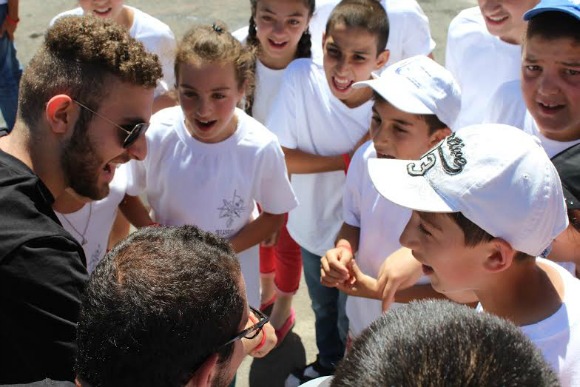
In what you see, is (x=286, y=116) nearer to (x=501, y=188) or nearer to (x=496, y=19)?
(x=496, y=19)

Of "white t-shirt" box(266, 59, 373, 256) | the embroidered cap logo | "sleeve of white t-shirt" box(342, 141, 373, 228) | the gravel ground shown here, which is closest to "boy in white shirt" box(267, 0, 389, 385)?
"white t-shirt" box(266, 59, 373, 256)

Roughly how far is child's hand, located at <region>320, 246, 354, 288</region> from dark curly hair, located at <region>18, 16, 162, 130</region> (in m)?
0.95

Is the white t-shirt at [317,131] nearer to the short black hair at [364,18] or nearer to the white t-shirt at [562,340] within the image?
the short black hair at [364,18]

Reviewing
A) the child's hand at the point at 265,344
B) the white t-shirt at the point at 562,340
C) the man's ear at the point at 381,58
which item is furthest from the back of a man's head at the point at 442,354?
the man's ear at the point at 381,58

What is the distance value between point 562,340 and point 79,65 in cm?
168

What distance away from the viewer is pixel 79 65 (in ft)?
6.95

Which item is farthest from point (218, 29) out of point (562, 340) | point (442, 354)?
point (442, 354)

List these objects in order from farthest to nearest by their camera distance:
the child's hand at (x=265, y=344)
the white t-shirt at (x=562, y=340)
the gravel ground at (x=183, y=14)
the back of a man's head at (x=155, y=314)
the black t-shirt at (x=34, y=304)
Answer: the gravel ground at (x=183, y=14)
the child's hand at (x=265, y=344)
the black t-shirt at (x=34, y=304)
the white t-shirt at (x=562, y=340)
the back of a man's head at (x=155, y=314)

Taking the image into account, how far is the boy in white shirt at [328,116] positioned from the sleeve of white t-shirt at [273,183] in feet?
0.96

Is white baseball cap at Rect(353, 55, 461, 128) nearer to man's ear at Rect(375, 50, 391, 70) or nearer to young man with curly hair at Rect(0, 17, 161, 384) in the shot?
man's ear at Rect(375, 50, 391, 70)

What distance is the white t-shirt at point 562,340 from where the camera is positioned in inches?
59.2

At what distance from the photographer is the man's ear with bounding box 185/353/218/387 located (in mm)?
1340

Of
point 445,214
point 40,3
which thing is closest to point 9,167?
point 445,214

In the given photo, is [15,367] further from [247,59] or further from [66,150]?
[247,59]
